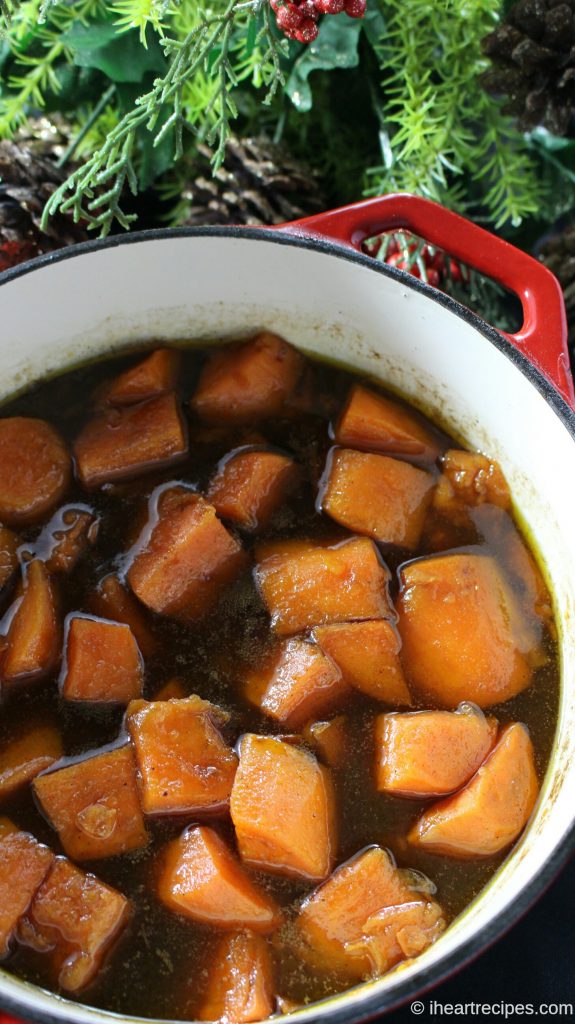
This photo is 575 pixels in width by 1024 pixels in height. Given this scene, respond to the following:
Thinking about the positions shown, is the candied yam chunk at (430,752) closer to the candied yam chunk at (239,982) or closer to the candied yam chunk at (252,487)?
the candied yam chunk at (239,982)

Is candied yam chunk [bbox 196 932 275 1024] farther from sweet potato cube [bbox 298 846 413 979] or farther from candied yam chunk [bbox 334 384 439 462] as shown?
candied yam chunk [bbox 334 384 439 462]

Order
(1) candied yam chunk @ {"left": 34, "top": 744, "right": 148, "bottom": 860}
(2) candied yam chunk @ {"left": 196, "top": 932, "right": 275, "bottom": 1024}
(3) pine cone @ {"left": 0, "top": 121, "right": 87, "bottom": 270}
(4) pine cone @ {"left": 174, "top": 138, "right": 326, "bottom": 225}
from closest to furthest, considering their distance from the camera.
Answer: (2) candied yam chunk @ {"left": 196, "top": 932, "right": 275, "bottom": 1024}
(1) candied yam chunk @ {"left": 34, "top": 744, "right": 148, "bottom": 860}
(3) pine cone @ {"left": 0, "top": 121, "right": 87, "bottom": 270}
(4) pine cone @ {"left": 174, "top": 138, "right": 326, "bottom": 225}

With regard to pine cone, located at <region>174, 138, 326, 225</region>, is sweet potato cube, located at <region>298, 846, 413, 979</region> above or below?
below

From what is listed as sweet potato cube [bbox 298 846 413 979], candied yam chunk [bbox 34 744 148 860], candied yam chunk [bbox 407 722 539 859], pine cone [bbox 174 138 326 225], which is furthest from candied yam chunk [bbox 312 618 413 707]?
pine cone [bbox 174 138 326 225]

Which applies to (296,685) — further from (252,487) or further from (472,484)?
(472,484)

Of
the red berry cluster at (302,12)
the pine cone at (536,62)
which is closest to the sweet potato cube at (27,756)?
the red berry cluster at (302,12)
